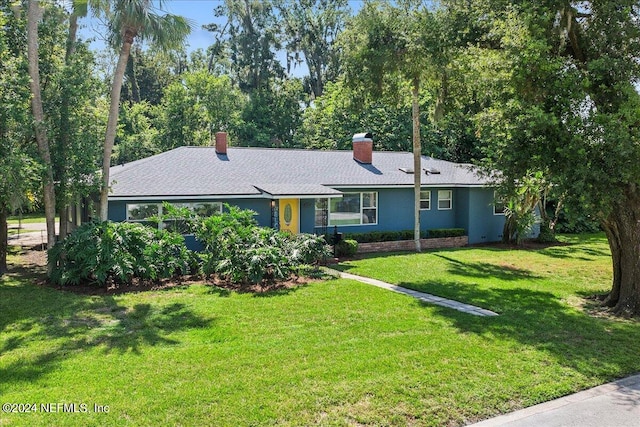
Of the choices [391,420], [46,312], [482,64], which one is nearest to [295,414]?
[391,420]

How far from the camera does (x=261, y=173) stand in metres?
18.3

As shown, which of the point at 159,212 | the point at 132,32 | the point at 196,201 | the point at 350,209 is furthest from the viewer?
the point at 350,209

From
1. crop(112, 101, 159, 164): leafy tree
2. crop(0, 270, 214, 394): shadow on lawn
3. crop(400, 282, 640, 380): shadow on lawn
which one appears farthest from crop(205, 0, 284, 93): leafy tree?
crop(400, 282, 640, 380): shadow on lawn

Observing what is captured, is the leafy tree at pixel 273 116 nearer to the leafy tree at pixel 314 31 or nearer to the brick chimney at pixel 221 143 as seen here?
the leafy tree at pixel 314 31

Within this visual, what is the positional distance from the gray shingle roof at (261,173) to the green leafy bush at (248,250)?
2684 mm

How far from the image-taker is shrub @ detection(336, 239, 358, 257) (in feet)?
54.9

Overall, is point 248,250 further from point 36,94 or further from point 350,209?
point 350,209

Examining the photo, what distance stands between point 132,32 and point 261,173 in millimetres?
7040

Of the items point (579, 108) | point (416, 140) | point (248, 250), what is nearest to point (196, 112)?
point (416, 140)

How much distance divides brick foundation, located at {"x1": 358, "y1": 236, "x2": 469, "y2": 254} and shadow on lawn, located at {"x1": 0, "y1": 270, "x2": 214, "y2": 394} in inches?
385

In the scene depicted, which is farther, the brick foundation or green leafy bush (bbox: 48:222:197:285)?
the brick foundation

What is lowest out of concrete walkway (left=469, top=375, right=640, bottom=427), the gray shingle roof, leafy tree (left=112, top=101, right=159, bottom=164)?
concrete walkway (left=469, top=375, right=640, bottom=427)

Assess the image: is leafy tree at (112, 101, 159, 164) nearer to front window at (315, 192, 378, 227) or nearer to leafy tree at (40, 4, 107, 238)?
leafy tree at (40, 4, 107, 238)

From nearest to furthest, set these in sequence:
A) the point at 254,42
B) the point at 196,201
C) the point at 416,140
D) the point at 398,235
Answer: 1. the point at 196,201
2. the point at 416,140
3. the point at 398,235
4. the point at 254,42
